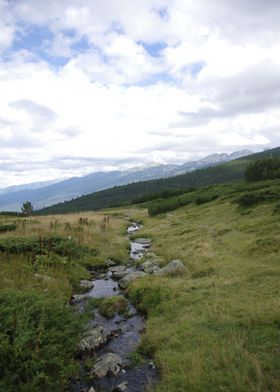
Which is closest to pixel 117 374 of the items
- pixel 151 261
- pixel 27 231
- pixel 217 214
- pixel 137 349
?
pixel 137 349

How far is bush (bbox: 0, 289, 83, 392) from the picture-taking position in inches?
304

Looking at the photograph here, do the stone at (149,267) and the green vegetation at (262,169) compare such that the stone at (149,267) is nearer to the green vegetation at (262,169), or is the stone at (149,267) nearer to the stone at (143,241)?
the stone at (143,241)

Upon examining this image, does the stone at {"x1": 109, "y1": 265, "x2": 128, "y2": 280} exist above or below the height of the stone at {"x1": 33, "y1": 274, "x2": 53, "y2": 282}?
below

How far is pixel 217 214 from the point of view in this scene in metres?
41.2

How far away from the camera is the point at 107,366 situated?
30.6ft

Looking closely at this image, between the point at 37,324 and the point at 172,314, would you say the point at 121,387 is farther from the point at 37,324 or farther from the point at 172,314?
the point at 172,314

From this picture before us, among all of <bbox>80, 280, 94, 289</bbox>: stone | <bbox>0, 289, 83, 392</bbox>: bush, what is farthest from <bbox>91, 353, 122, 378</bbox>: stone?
<bbox>80, 280, 94, 289</bbox>: stone

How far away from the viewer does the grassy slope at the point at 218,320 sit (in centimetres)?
790

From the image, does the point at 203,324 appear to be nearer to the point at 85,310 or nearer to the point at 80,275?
the point at 85,310

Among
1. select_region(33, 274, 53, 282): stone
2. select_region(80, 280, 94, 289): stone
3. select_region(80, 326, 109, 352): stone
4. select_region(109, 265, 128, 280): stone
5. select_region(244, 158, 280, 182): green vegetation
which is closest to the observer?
select_region(80, 326, 109, 352): stone

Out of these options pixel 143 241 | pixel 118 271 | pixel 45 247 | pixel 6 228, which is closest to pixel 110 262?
pixel 118 271

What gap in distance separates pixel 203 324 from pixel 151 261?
Answer: 1045 cm

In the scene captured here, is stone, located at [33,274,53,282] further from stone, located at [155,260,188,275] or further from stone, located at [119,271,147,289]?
stone, located at [155,260,188,275]

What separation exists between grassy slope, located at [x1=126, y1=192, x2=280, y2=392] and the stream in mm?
516
